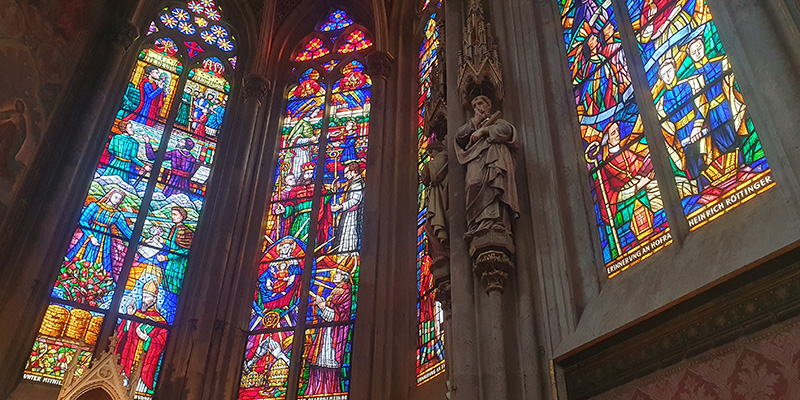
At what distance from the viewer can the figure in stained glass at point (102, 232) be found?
1003 centimetres

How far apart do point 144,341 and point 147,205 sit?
221 centimetres

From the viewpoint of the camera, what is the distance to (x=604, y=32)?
7141 mm

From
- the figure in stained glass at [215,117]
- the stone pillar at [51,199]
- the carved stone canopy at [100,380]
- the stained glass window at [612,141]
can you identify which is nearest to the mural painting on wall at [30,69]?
the stone pillar at [51,199]

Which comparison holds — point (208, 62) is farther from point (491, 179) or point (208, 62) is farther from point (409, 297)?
point (491, 179)

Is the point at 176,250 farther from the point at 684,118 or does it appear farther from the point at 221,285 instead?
the point at 684,118

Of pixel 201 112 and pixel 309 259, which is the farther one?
pixel 201 112

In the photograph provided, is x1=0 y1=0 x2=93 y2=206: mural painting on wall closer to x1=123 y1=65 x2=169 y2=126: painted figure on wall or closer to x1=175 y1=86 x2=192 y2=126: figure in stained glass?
x1=123 y1=65 x2=169 y2=126: painted figure on wall

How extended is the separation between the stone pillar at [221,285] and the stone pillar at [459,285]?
3.86m

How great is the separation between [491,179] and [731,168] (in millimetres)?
1939

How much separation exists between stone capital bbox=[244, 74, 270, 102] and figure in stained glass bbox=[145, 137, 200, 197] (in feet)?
4.20

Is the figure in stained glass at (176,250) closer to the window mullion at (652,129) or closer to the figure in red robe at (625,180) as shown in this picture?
the figure in red robe at (625,180)

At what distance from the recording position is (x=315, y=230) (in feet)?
35.6

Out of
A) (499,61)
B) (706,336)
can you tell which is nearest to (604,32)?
(499,61)

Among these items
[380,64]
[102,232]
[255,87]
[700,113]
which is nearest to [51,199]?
[102,232]
